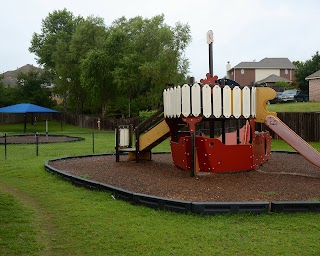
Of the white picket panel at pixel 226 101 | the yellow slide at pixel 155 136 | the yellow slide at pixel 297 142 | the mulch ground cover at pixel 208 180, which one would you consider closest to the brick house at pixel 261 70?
the yellow slide at pixel 155 136

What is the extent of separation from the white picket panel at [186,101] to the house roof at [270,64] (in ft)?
192

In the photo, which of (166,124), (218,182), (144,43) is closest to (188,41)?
(144,43)

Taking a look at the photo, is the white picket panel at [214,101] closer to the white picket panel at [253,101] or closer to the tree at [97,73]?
the white picket panel at [253,101]

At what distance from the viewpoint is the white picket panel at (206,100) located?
11195mm

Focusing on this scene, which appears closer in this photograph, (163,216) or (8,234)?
(8,234)

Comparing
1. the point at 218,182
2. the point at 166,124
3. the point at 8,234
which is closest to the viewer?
the point at 8,234

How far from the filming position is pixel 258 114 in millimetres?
11992

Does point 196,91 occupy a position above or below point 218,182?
above

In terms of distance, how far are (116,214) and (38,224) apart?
132 centimetres

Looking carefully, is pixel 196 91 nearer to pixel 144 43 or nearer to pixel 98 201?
pixel 98 201

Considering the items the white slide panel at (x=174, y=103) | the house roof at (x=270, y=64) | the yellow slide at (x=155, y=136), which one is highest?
the house roof at (x=270, y=64)

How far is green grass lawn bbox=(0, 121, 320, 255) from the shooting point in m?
5.75

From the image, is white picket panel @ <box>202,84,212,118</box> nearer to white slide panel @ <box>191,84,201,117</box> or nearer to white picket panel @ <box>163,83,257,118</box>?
white picket panel @ <box>163,83,257,118</box>

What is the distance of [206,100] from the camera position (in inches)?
441
